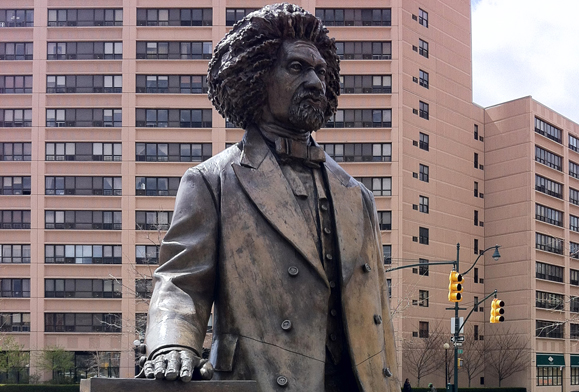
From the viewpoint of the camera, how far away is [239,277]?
15.0 feet

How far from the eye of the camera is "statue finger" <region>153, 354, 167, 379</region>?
3836mm

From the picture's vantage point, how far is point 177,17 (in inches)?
2717

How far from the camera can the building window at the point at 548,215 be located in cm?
7825

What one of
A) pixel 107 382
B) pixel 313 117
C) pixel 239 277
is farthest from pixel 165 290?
pixel 313 117

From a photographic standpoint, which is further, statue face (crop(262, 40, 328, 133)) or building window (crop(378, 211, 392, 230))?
building window (crop(378, 211, 392, 230))

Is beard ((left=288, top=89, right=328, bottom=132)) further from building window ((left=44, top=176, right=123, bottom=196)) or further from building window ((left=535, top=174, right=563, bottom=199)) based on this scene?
building window ((left=535, top=174, right=563, bottom=199))

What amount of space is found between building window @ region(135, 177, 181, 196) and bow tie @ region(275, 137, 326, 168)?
61844mm

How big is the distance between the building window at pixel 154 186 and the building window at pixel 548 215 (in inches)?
1234

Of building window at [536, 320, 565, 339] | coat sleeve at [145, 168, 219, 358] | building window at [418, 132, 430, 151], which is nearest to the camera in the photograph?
coat sleeve at [145, 168, 219, 358]

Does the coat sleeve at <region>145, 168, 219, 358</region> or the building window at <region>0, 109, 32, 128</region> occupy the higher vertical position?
the building window at <region>0, 109, 32, 128</region>

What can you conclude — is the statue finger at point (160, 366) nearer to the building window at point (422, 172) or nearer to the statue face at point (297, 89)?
the statue face at point (297, 89)

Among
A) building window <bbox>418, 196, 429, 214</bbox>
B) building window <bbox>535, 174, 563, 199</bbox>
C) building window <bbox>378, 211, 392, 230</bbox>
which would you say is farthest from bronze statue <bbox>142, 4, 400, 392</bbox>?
building window <bbox>535, 174, 563, 199</bbox>

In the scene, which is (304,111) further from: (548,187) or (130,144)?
(548,187)

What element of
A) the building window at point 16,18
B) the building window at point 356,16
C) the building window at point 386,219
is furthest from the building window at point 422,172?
the building window at point 16,18
